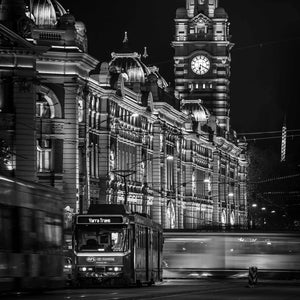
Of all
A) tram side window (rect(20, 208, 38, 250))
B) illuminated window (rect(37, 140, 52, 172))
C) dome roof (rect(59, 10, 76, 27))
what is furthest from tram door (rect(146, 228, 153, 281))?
dome roof (rect(59, 10, 76, 27))

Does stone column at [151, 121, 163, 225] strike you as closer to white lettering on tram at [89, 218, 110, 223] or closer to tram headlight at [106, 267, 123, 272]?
tram headlight at [106, 267, 123, 272]

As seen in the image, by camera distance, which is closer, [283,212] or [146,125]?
[146,125]

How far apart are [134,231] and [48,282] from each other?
1517 centimetres

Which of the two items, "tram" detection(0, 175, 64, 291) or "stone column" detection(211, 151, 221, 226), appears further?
"stone column" detection(211, 151, 221, 226)

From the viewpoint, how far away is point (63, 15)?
309 ft

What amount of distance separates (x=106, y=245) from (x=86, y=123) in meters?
44.1

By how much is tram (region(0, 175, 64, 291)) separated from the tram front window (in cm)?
1190

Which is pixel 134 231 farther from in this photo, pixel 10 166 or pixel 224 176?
pixel 224 176

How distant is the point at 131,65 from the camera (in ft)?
445

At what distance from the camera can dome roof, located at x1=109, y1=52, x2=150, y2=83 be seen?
134 meters

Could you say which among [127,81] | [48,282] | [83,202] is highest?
[127,81]

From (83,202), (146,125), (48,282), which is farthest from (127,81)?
(48,282)

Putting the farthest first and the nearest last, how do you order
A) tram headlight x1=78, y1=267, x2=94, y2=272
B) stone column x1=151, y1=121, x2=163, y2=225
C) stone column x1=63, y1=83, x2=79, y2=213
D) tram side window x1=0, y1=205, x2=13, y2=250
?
stone column x1=151, y1=121, x2=163, y2=225 < stone column x1=63, y1=83, x2=79, y2=213 < tram headlight x1=78, y1=267, x2=94, y2=272 < tram side window x1=0, y1=205, x2=13, y2=250

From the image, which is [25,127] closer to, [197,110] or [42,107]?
[42,107]
